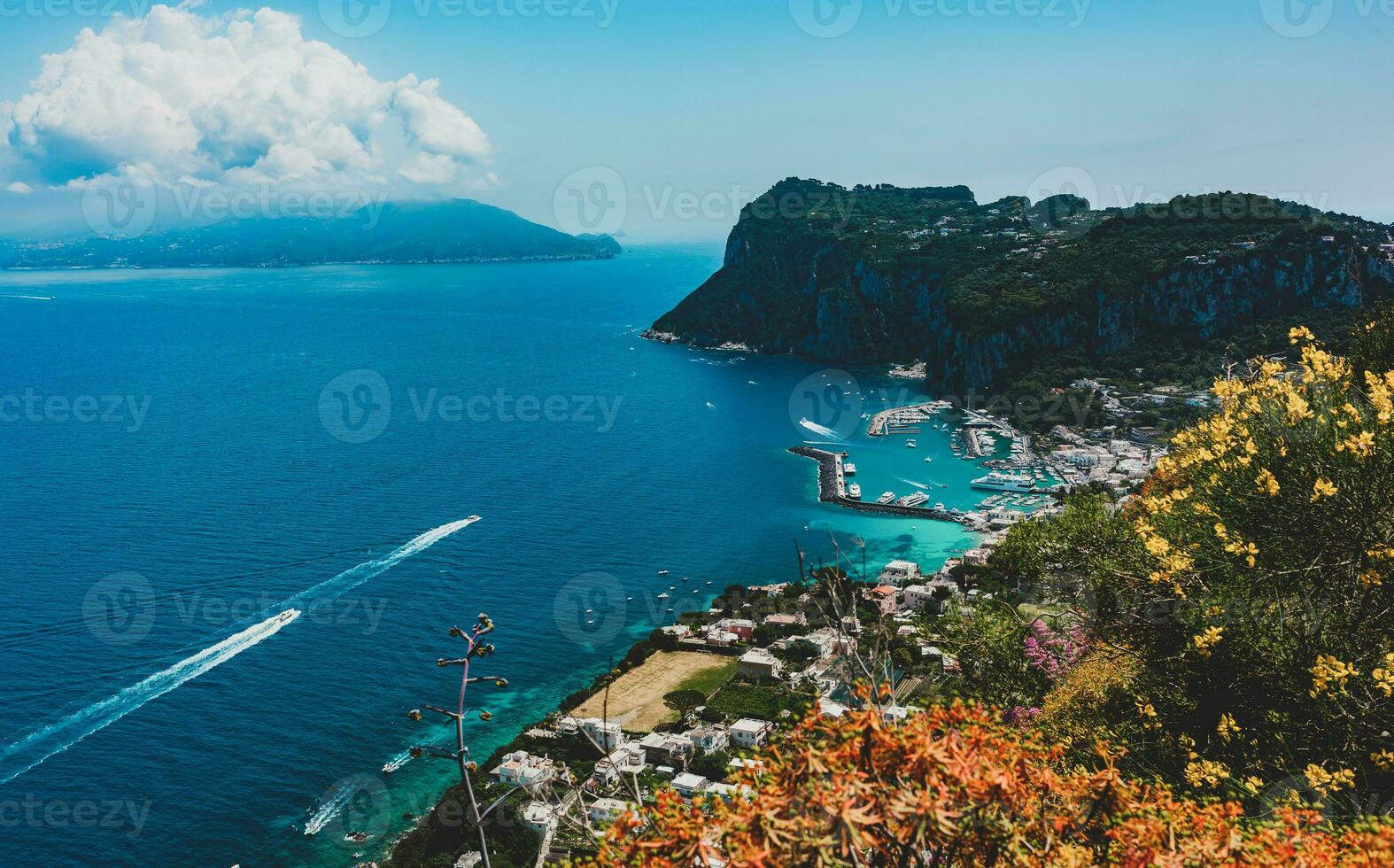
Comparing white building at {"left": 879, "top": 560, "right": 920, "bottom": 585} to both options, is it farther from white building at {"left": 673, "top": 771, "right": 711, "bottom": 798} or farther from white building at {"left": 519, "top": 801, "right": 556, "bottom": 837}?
white building at {"left": 519, "top": 801, "right": 556, "bottom": 837}

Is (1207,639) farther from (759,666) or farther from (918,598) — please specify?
(918,598)

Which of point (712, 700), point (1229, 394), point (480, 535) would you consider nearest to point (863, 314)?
point (480, 535)

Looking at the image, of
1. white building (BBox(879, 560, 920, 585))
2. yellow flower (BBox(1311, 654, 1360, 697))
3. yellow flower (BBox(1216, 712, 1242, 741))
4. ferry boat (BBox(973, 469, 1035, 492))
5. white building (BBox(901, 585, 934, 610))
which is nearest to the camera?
yellow flower (BBox(1311, 654, 1360, 697))

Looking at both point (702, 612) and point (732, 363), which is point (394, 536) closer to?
point (702, 612)

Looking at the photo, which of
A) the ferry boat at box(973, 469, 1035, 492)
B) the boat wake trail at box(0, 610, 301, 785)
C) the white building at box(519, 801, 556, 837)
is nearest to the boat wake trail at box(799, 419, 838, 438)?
the ferry boat at box(973, 469, 1035, 492)

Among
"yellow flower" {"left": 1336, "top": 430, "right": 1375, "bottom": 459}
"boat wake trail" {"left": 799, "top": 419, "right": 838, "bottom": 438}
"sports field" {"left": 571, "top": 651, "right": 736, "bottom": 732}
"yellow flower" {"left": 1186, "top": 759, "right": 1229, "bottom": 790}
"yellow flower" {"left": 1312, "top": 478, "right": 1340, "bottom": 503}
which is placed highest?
"yellow flower" {"left": 1336, "top": 430, "right": 1375, "bottom": 459}
